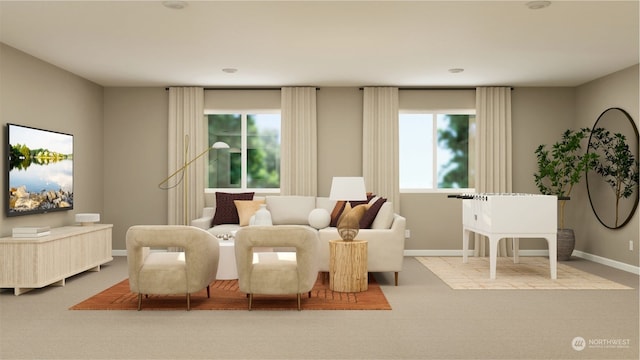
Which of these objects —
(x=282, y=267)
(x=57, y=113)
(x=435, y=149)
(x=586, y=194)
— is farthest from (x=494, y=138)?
(x=57, y=113)

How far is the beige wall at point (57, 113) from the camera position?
5.86 metres

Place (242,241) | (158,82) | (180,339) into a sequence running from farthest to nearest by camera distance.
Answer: (158,82), (242,241), (180,339)

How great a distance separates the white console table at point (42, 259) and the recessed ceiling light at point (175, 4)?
8.60 feet

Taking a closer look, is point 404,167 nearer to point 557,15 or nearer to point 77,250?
point 557,15

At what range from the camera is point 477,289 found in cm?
560

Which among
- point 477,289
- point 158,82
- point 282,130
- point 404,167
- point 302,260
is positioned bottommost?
point 477,289

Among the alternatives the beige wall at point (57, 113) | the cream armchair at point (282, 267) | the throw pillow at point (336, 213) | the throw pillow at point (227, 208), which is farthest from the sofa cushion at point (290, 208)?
the cream armchair at point (282, 267)

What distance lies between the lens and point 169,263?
15.3 ft

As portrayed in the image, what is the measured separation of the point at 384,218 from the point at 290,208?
6.72 ft

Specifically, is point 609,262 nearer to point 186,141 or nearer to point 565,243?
point 565,243

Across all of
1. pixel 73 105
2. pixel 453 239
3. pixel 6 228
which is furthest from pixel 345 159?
pixel 6 228

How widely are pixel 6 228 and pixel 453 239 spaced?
592 centimetres

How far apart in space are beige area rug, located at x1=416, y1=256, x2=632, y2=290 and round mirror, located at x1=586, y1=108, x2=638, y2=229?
96 centimetres

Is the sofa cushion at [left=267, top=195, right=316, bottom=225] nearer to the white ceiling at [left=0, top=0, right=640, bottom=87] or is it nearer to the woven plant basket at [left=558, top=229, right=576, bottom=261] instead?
the white ceiling at [left=0, top=0, right=640, bottom=87]
